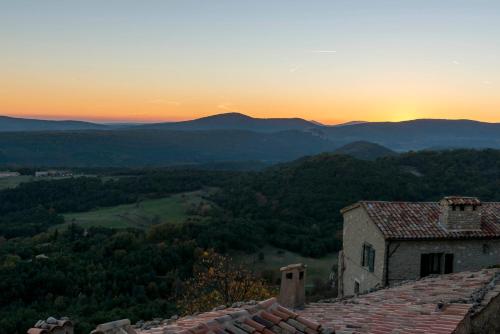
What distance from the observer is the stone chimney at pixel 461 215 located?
20422 mm

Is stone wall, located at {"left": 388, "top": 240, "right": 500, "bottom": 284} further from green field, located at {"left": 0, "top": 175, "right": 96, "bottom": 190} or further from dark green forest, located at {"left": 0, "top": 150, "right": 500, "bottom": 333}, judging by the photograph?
green field, located at {"left": 0, "top": 175, "right": 96, "bottom": 190}

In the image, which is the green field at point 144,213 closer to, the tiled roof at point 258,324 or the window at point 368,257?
the window at point 368,257

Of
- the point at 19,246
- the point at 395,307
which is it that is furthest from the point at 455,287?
the point at 19,246

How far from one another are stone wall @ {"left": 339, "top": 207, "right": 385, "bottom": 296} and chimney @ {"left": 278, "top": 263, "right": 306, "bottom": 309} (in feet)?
27.8

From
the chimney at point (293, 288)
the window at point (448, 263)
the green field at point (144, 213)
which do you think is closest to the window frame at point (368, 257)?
the window at point (448, 263)

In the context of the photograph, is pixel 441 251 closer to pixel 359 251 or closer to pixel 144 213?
pixel 359 251

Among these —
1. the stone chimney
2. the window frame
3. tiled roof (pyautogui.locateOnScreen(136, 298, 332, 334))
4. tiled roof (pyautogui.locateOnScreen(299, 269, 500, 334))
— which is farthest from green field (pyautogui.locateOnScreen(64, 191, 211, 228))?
tiled roof (pyautogui.locateOnScreen(136, 298, 332, 334))

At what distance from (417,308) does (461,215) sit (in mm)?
11599

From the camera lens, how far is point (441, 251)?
20.2 meters

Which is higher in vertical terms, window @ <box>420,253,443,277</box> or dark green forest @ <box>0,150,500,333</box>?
window @ <box>420,253,443,277</box>

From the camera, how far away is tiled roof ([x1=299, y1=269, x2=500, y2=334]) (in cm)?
847

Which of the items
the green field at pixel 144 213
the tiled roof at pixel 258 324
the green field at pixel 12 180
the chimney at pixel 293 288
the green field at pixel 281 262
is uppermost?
the tiled roof at pixel 258 324

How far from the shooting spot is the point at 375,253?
2077 centimetres

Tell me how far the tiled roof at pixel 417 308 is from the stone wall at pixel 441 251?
149 inches
